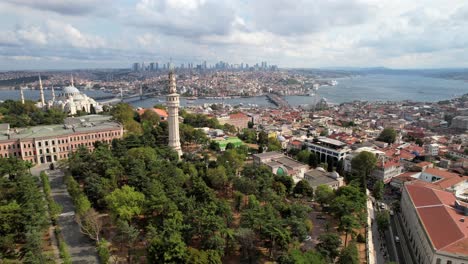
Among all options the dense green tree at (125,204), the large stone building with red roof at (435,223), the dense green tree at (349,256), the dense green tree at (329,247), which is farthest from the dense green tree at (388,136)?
the dense green tree at (125,204)

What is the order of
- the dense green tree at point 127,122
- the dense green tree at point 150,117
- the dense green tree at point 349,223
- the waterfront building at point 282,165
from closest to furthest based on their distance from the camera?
1. the dense green tree at point 349,223
2. the waterfront building at point 282,165
3. the dense green tree at point 127,122
4. the dense green tree at point 150,117

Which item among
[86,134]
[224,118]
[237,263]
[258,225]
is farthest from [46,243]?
[224,118]

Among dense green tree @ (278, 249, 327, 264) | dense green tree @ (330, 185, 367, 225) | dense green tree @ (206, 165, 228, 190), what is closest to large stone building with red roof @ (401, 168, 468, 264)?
dense green tree @ (330, 185, 367, 225)

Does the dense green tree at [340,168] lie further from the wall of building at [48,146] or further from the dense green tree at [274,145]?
the wall of building at [48,146]

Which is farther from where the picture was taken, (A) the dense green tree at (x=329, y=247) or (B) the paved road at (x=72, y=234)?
(B) the paved road at (x=72, y=234)

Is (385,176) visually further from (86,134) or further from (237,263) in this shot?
(86,134)

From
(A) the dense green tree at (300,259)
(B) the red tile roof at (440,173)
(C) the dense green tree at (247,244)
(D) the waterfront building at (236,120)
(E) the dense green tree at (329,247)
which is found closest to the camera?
(A) the dense green tree at (300,259)
